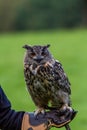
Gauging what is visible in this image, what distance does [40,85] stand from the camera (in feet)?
18.0

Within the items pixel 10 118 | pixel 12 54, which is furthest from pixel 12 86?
pixel 10 118

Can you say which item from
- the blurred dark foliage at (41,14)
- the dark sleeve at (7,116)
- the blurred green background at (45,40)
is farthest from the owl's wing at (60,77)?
the blurred dark foliage at (41,14)

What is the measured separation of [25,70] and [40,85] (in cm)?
18

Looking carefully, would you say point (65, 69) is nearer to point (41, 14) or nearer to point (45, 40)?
point (45, 40)

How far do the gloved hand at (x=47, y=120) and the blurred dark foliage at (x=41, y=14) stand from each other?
28.5 m

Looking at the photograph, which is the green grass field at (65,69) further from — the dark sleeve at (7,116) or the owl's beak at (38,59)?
the owl's beak at (38,59)

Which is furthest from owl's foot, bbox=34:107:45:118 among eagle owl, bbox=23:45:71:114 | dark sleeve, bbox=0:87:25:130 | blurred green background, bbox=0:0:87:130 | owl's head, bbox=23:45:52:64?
blurred green background, bbox=0:0:87:130

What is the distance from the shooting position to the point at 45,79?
215 inches

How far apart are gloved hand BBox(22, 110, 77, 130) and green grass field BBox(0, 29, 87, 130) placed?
4351 mm

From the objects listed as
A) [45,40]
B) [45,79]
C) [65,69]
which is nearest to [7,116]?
[45,79]

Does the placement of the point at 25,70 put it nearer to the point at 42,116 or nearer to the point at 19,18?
the point at 42,116

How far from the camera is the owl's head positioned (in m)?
5.31

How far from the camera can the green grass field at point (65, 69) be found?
1180 cm

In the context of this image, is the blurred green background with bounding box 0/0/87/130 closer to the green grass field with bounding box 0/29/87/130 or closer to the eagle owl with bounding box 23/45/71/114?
the green grass field with bounding box 0/29/87/130
